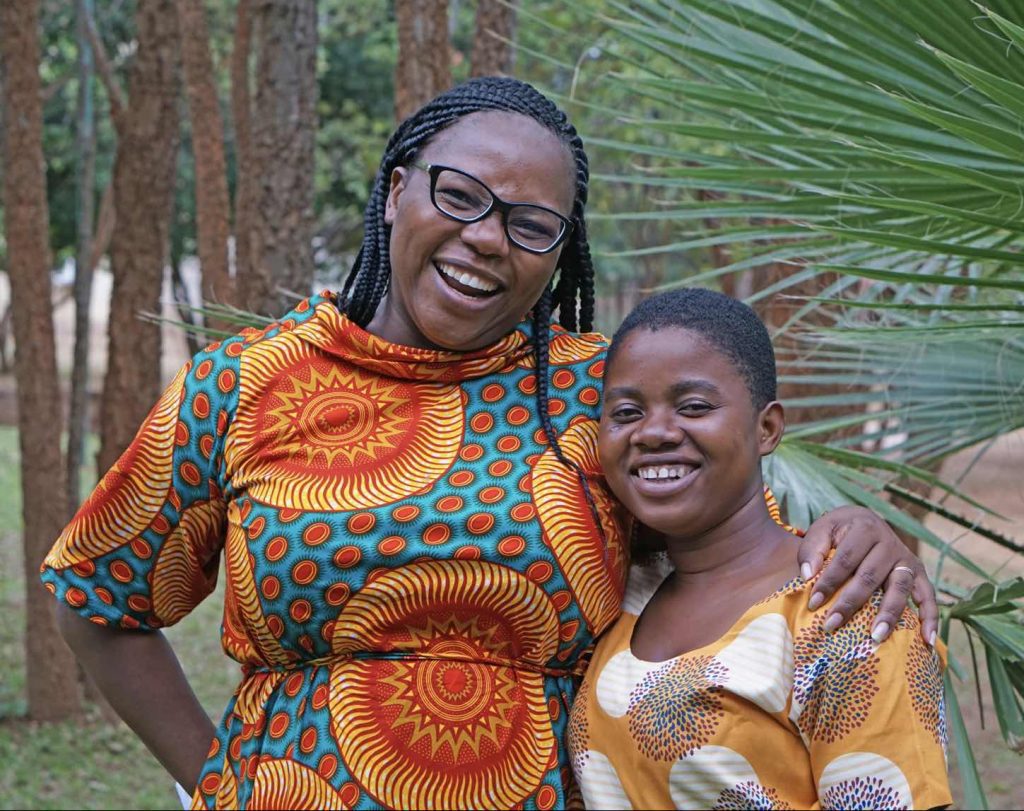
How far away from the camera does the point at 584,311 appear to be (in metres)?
2.60

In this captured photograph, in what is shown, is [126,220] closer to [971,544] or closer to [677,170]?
[677,170]

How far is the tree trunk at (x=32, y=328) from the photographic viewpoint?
748 centimetres

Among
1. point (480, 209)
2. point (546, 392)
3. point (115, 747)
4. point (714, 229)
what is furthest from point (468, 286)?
point (115, 747)

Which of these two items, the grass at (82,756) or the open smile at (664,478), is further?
the grass at (82,756)

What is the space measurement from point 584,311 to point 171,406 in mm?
805

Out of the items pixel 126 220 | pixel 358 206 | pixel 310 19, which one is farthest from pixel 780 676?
pixel 358 206

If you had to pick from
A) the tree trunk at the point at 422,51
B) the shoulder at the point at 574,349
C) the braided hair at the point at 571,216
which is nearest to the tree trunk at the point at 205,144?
the tree trunk at the point at 422,51

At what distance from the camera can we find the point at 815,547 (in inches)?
78.0

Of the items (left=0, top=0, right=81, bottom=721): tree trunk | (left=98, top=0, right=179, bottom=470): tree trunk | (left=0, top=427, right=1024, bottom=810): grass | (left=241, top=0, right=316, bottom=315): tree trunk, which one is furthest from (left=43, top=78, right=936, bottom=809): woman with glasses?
(left=0, top=0, right=81, bottom=721): tree trunk

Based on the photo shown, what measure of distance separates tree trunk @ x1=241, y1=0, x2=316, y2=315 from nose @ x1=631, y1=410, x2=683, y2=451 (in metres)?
3.84

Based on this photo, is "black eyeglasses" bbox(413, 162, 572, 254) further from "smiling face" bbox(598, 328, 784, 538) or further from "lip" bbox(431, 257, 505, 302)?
"smiling face" bbox(598, 328, 784, 538)

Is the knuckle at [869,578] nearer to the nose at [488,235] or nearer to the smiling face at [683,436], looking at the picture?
the smiling face at [683,436]

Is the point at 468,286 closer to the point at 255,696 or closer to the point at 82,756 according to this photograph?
the point at 255,696

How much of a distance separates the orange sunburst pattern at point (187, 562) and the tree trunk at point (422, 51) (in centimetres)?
379
